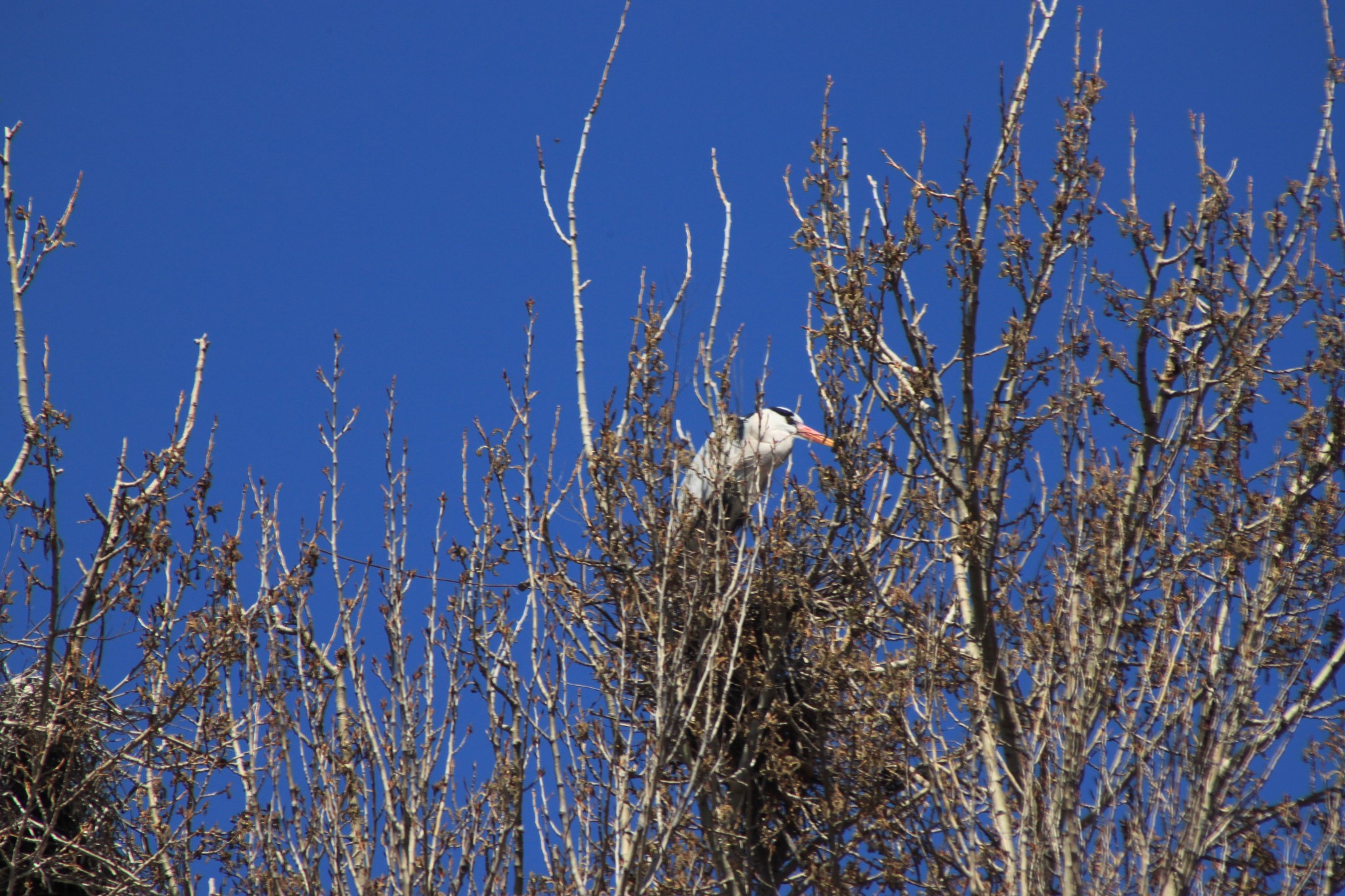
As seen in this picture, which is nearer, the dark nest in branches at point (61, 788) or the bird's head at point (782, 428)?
the dark nest in branches at point (61, 788)

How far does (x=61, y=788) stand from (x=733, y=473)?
3.33 metres

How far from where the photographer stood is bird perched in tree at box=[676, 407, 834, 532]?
6.11m

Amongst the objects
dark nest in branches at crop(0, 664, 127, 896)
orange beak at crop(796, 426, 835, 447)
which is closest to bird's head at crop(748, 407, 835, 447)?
orange beak at crop(796, 426, 835, 447)

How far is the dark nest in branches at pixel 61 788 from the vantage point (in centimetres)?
567

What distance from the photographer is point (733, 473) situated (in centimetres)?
640

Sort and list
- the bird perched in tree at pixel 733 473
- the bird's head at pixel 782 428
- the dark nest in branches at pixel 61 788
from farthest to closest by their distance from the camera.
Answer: the bird's head at pixel 782 428 < the bird perched in tree at pixel 733 473 < the dark nest in branches at pixel 61 788

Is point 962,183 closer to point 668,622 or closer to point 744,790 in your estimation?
point 668,622

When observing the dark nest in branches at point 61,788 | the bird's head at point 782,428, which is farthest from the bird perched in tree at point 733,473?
the dark nest in branches at point 61,788

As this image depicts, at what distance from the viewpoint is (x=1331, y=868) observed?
5.67 m

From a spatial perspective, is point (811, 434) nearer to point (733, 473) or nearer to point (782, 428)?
point (782, 428)

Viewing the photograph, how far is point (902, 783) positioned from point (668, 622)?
4.29 ft

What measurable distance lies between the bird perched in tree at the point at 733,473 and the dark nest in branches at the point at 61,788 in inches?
112

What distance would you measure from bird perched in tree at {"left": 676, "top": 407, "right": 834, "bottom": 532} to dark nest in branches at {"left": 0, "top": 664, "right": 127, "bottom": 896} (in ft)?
9.34

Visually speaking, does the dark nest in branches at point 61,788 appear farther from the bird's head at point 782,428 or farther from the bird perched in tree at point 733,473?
the bird's head at point 782,428
